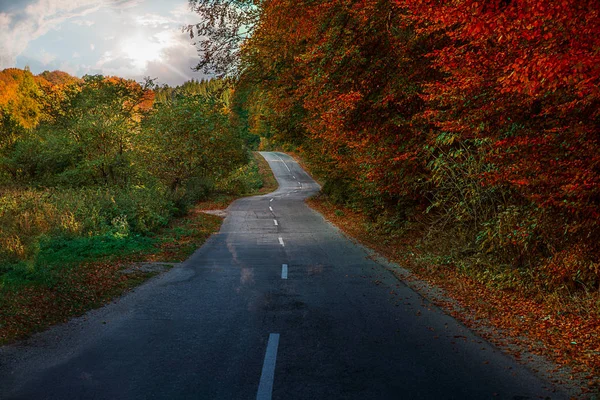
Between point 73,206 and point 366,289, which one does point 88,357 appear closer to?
point 366,289

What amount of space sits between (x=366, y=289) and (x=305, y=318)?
96.3 inches

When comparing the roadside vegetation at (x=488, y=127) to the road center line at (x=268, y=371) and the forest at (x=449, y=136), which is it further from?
the road center line at (x=268, y=371)

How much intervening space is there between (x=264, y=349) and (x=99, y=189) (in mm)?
13687

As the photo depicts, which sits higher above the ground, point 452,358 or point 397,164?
point 397,164

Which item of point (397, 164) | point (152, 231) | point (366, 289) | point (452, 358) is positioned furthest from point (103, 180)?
point (452, 358)

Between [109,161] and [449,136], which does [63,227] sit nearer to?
[449,136]

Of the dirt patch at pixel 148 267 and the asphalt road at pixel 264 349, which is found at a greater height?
the asphalt road at pixel 264 349

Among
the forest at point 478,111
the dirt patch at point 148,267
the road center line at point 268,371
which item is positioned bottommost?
the dirt patch at point 148,267

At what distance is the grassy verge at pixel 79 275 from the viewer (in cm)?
653

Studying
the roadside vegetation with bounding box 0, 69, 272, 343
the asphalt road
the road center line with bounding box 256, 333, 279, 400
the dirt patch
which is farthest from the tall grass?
the road center line with bounding box 256, 333, 279, 400

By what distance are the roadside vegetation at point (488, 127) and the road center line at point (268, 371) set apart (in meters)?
3.56

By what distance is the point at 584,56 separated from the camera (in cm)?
506

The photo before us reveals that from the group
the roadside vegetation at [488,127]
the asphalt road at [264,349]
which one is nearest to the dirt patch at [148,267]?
the asphalt road at [264,349]

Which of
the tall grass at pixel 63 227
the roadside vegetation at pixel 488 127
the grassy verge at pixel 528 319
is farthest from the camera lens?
the tall grass at pixel 63 227
